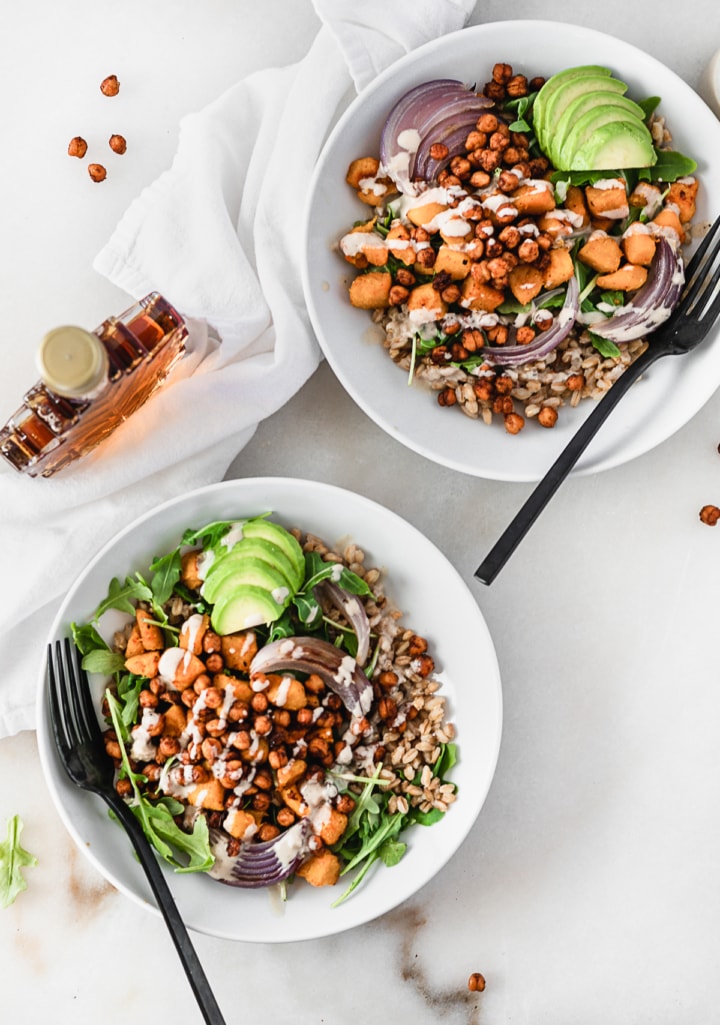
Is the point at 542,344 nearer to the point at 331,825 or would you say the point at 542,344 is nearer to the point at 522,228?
the point at 522,228

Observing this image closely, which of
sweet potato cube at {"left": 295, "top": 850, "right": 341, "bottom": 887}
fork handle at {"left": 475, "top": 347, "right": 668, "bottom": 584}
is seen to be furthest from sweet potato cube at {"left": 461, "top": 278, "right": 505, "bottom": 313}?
sweet potato cube at {"left": 295, "top": 850, "right": 341, "bottom": 887}

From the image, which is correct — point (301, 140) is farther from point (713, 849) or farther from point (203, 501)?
point (713, 849)

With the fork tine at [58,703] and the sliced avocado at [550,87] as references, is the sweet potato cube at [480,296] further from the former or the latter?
the fork tine at [58,703]

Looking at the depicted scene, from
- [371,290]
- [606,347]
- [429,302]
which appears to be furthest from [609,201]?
[371,290]

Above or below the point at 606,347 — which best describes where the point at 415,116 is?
above

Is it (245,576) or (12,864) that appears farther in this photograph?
(12,864)

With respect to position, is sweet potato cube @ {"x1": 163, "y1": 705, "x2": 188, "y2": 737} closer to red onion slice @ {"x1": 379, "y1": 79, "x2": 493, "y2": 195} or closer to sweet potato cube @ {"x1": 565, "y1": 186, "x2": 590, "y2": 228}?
red onion slice @ {"x1": 379, "y1": 79, "x2": 493, "y2": 195}
